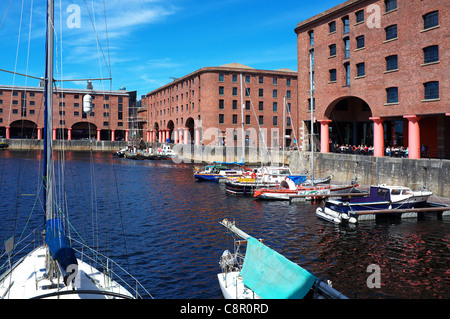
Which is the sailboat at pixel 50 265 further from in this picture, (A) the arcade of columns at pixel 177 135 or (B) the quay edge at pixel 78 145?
(B) the quay edge at pixel 78 145

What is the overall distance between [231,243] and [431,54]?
90.7 ft

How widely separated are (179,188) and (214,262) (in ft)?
91.4

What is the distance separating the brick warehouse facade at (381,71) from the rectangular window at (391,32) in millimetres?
90

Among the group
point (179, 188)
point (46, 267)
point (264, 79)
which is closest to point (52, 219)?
point (46, 267)

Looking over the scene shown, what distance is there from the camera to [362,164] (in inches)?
1603

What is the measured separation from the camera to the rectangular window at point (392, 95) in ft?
130

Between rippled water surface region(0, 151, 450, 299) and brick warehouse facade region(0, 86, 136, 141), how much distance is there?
82999 mm

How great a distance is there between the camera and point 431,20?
117 feet

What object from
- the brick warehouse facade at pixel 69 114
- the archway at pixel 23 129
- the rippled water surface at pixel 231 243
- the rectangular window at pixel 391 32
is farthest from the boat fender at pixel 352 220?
the archway at pixel 23 129

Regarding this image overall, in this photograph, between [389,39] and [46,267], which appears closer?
[46,267]
